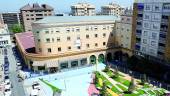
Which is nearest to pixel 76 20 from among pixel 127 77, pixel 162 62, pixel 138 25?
pixel 138 25

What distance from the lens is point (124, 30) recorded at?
76.1 metres

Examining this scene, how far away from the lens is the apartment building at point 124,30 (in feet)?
240

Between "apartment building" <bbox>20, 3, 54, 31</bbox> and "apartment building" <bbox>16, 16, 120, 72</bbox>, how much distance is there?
75.0m

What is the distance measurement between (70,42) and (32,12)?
81.7 m

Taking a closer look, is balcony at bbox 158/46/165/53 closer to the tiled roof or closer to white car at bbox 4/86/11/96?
white car at bbox 4/86/11/96

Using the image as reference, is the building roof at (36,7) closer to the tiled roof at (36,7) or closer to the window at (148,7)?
the tiled roof at (36,7)

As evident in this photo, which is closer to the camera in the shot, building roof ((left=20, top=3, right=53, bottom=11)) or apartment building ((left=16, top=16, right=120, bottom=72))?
apartment building ((left=16, top=16, right=120, bottom=72))

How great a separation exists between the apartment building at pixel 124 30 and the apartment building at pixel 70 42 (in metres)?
2.31

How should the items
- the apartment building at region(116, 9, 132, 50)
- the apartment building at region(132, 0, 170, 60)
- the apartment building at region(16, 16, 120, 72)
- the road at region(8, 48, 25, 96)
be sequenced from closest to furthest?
the road at region(8, 48, 25, 96) < the apartment building at region(132, 0, 170, 60) < the apartment building at region(16, 16, 120, 72) < the apartment building at region(116, 9, 132, 50)

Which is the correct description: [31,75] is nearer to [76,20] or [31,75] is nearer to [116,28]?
[76,20]

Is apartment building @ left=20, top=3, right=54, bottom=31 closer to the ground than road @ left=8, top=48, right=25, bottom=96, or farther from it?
farther from it

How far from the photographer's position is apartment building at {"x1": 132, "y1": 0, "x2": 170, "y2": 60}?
57188 mm

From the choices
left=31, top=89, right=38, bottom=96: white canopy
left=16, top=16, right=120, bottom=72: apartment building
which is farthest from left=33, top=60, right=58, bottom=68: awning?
left=31, top=89, right=38, bottom=96: white canopy

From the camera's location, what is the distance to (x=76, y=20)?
241 feet
